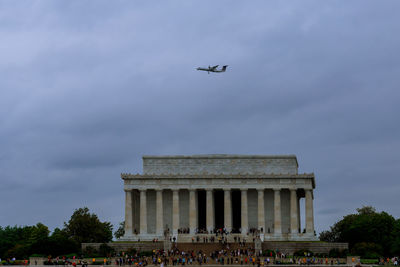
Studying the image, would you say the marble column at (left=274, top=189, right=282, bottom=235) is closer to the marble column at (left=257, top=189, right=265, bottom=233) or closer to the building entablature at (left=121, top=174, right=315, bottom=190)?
the building entablature at (left=121, top=174, right=315, bottom=190)

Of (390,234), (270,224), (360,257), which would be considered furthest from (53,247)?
(390,234)

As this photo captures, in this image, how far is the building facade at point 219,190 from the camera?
111 m

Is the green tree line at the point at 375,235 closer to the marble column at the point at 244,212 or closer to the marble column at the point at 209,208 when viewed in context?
the marble column at the point at 244,212

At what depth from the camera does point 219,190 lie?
375 feet

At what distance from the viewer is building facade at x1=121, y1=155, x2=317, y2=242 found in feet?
365

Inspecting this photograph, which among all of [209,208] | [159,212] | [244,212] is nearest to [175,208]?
[159,212]

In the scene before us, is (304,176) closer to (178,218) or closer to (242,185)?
(242,185)

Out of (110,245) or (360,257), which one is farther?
(110,245)

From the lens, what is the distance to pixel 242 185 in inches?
4402

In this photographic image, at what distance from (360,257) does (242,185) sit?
23.5 m

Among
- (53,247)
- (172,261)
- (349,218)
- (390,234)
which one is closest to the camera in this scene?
(172,261)

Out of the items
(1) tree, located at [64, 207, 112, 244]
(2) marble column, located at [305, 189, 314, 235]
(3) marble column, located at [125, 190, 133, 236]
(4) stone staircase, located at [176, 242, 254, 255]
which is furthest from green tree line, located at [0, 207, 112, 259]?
(2) marble column, located at [305, 189, 314, 235]

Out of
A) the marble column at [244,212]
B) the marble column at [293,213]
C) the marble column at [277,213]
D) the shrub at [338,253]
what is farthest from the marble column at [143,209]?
the shrub at [338,253]

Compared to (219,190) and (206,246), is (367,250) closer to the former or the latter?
(206,246)
